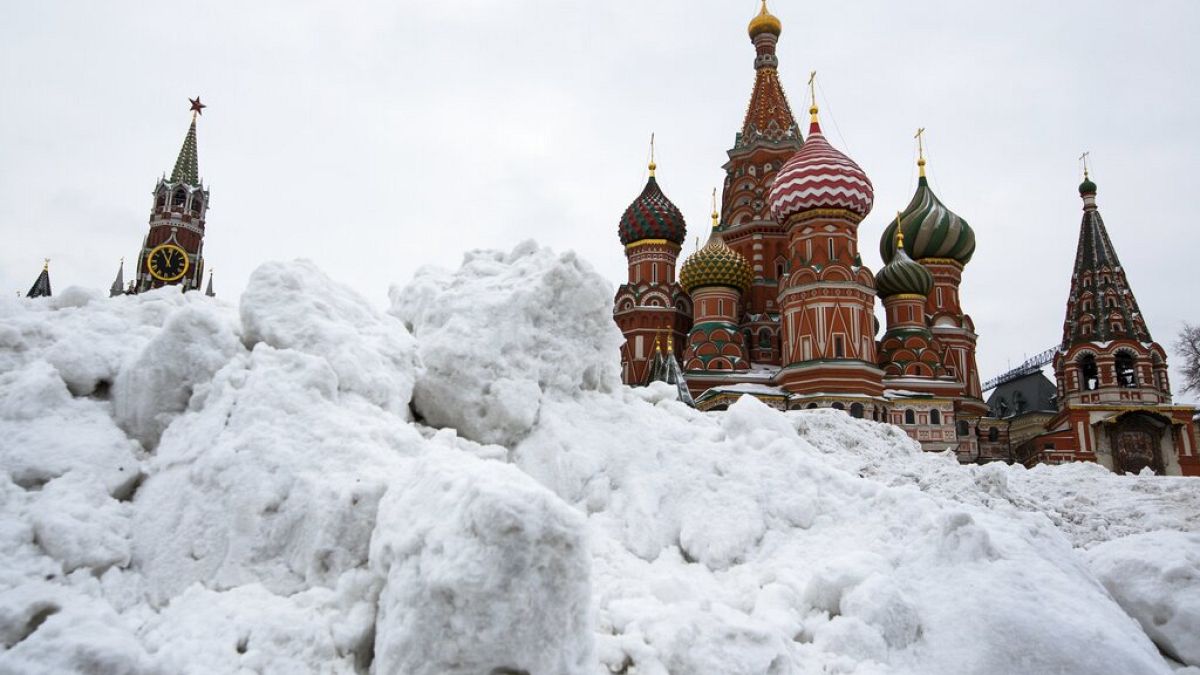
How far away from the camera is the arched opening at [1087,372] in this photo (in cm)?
2600

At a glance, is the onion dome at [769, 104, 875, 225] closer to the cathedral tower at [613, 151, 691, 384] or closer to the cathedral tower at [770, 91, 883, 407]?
the cathedral tower at [770, 91, 883, 407]

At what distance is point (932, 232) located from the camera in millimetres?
29172

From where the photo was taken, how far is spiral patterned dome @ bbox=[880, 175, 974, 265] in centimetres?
2917

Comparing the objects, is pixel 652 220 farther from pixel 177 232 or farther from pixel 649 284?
pixel 177 232

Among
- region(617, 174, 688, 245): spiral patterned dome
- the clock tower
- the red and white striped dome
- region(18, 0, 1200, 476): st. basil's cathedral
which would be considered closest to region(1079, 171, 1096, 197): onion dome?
region(18, 0, 1200, 476): st. basil's cathedral

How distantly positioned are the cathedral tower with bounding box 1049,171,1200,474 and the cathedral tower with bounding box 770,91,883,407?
25.8ft

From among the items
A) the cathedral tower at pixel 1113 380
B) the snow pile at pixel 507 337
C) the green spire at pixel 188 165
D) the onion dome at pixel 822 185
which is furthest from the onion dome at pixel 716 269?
the green spire at pixel 188 165

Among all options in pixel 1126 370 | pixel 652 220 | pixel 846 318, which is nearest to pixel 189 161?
pixel 652 220

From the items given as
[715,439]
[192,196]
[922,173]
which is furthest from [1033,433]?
[192,196]

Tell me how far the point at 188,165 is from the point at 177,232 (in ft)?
16.8

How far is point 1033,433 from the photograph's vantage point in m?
31.7

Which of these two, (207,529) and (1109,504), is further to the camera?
(1109,504)

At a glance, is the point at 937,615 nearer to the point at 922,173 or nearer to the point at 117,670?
the point at 117,670

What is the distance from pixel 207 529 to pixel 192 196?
46.9 meters
